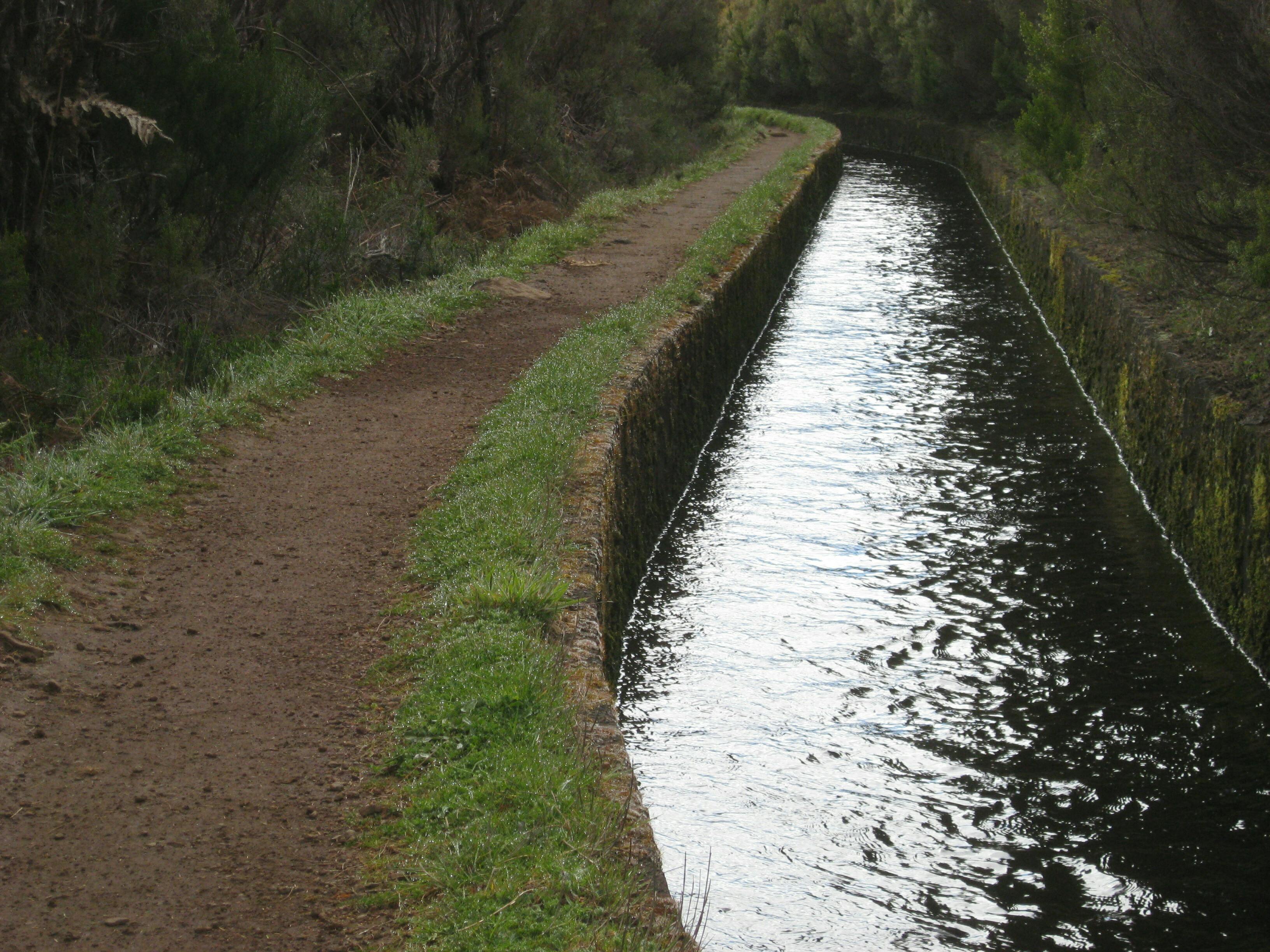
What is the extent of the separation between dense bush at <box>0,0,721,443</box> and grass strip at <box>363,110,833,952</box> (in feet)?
8.33

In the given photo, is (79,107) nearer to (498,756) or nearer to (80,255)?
(80,255)

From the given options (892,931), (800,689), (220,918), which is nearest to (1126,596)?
(800,689)

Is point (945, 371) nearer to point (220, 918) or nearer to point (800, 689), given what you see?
point (800, 689)

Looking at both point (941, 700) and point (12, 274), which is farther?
point (12, 274)

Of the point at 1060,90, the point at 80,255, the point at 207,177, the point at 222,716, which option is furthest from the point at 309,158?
the point at 1060,90

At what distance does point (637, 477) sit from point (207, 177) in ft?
13.2

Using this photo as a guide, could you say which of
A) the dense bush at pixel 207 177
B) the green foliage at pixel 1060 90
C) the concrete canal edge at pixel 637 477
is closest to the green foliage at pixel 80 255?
the dense bush at pixel 207 177

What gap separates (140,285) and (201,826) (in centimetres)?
656

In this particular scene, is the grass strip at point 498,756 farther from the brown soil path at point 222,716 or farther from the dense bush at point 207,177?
the dense bush at point 207,177

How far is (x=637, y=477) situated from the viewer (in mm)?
8430

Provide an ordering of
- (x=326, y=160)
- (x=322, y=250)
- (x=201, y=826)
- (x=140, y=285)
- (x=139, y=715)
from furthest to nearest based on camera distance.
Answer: (x=326, y=160) < (x=322, y=250) < (x=140, y=285) < (x=139, y=715) < (x=201, y=826)

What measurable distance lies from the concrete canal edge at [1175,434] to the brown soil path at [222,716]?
13.8 ft

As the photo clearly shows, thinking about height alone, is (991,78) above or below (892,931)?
above

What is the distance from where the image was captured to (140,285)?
9477 mm
